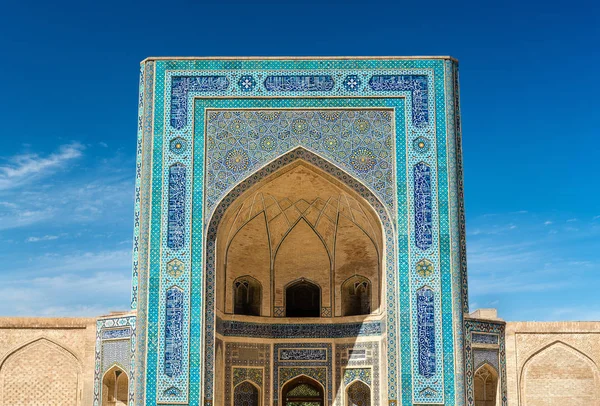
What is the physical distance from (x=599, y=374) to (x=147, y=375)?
687 centimetres

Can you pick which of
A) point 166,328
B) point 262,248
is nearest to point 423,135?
point 262,248

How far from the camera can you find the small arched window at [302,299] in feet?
46.7

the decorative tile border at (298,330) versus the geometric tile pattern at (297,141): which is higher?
the geometric tile pattern at (297,141)

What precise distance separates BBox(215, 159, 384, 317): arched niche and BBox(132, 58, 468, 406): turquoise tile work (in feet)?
3.23

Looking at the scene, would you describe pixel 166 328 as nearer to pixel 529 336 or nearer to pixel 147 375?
pixel 147 375

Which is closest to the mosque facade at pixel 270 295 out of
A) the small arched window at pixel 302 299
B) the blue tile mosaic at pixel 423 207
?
the blue tile mosaic at pixel 423 207

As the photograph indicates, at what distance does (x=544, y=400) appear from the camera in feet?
43.9

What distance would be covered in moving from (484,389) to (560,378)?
152 cm

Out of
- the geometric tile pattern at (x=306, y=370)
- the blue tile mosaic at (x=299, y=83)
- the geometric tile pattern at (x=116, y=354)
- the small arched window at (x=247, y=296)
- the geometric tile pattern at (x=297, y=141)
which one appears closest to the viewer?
the geometric tile pattern at (x=116, y=354)

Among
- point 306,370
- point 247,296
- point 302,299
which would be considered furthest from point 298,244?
point 306,370

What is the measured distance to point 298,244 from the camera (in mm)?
14297

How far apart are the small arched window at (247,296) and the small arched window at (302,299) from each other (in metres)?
0.49

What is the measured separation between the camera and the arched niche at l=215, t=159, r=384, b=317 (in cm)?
1332

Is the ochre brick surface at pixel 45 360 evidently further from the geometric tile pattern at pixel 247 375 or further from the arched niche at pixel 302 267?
the arched niche at pixel 302 267
